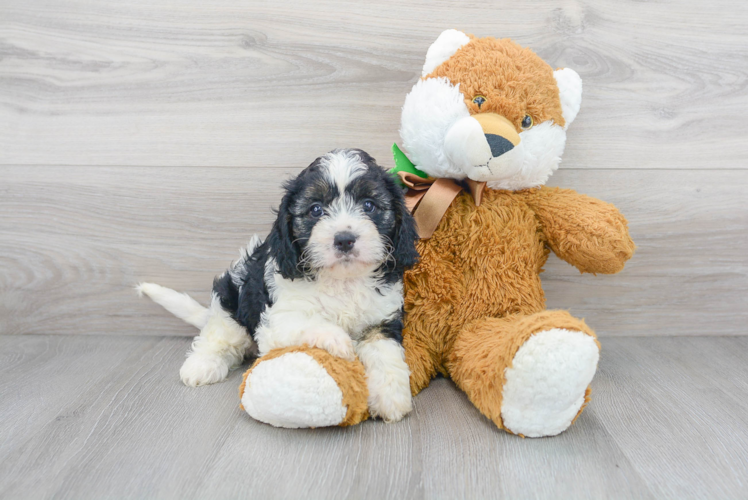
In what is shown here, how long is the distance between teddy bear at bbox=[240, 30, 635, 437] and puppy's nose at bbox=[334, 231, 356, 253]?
28 cm

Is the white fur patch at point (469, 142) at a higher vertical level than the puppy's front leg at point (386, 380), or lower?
higher

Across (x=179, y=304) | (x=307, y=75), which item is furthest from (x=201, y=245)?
(x=307, y=75)

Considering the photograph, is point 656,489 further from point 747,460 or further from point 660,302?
point 660,302

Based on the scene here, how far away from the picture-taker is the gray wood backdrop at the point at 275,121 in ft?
6.37

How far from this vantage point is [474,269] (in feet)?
5.36

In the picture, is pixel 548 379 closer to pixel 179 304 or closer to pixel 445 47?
pixel 445 47

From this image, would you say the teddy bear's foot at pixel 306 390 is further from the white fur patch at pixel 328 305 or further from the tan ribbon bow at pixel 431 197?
the tan ribbon bow at pixel 431 197

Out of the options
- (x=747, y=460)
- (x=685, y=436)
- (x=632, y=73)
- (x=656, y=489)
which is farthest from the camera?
(x=632, y=73)

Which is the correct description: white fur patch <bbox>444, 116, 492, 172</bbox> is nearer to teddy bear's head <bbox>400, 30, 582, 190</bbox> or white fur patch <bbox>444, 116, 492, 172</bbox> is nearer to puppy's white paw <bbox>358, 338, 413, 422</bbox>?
teddy bear's head <bbox>400, 30, 582, 190</bbox>

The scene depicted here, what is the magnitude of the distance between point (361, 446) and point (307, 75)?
1348mm

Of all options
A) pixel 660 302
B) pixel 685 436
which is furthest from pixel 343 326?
pixel 660 302

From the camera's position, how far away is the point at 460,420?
143 cm

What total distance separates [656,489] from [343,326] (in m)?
0.86

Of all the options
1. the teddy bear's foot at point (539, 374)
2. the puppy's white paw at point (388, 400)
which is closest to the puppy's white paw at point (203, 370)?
the puppy's white paw at point (388, 400)
